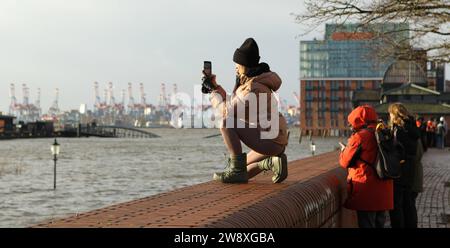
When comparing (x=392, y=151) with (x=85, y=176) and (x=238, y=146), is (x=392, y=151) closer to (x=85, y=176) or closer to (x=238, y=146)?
(x=238, y=146)

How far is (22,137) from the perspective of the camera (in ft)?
516

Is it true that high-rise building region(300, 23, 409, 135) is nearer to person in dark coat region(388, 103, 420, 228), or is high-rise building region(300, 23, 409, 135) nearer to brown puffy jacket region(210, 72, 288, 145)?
person in dark coat region(388, 103, 420, 228)

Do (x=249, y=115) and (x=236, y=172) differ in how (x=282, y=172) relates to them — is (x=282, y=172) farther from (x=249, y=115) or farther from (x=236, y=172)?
(x=249, y=115)

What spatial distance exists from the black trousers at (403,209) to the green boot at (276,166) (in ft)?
4.88

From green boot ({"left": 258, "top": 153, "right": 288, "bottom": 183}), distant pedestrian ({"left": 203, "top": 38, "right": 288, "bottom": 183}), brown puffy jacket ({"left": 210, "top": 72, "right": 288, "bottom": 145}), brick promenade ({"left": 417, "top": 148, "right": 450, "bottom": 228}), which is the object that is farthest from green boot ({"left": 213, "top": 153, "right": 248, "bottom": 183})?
brick promenade ({"left": 417, "top": 148, "right": 450, "bottom": 228})

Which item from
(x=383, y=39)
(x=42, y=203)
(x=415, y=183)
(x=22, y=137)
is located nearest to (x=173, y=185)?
(x=42, y=203)

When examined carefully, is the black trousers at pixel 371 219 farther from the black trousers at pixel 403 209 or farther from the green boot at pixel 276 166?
the black trousers at pixel 403 209

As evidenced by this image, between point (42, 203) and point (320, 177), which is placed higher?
point (320, 177)

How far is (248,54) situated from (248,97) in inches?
17.9

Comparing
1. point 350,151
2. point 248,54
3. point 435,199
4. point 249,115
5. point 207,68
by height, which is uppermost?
point 248,54

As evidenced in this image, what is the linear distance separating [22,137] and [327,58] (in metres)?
82.2

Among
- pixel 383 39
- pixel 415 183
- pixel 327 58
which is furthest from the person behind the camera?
pixel 327 58

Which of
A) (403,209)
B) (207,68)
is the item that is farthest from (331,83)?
(207,68)

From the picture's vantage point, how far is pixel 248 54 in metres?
7.70
